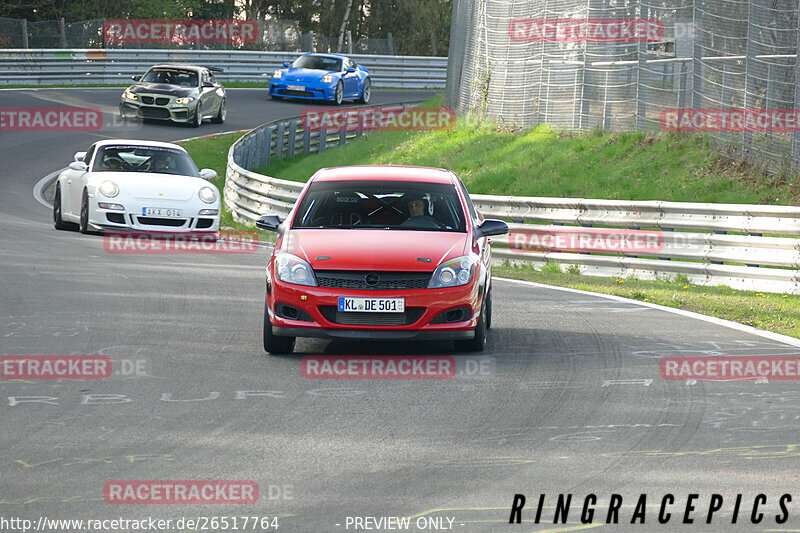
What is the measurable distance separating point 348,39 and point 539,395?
51808 mm

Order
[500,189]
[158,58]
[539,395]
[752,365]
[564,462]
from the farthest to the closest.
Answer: [158,58]
[500,189]
[752,365]
[539,395]
[564,462]

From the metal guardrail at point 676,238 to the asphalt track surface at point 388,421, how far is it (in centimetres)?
296

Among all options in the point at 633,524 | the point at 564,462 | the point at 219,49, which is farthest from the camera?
the point at 219,49

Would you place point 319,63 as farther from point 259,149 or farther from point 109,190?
point 109,190

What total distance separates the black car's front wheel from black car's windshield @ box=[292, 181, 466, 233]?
111cm

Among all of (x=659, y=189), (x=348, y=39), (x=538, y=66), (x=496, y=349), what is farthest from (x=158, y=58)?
(x=496, y=349)

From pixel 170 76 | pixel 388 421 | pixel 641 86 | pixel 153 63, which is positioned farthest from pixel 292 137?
pixel 388 421

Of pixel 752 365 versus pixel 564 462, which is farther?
pixel 752 365

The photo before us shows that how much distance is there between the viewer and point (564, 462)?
6.52 metres

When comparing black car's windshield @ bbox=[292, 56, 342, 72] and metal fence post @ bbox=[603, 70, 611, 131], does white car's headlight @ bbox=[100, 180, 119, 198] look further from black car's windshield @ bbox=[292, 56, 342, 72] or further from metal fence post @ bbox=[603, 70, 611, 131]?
black car's windshield @ bbox=[292, 56, 342, 72]

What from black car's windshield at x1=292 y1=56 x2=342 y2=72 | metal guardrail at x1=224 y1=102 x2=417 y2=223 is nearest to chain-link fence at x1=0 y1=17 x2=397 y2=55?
black car's windshield at x1=292 y1=56 x2=342 y2=72

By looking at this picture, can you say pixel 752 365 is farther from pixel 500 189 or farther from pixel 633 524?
pixel 500 189

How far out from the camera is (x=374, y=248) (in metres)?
9.66

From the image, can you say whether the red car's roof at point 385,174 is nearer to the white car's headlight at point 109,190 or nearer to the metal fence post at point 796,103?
the white car's headlight at point 109,190
